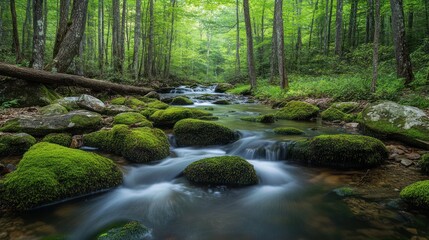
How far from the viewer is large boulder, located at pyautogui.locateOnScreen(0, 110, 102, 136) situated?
229 inches

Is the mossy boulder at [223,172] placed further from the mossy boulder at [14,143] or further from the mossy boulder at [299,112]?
the mossy boulder at [299,112]

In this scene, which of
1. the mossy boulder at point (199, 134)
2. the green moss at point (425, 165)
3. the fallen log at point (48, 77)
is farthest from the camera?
the fallen log at point (48, 77)

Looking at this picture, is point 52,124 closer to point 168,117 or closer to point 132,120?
point 132,120

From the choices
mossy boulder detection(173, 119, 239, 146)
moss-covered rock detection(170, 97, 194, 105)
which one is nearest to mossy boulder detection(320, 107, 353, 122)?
mossy boulder detection(173, 119, 239, 146)

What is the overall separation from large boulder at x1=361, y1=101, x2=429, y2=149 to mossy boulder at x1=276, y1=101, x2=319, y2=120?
2430 mm

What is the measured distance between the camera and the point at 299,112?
976 cm

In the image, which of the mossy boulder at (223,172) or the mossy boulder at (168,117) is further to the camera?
the mossy boulder at (168,117)

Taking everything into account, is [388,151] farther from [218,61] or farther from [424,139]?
[218,61]

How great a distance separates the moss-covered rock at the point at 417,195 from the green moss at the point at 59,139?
6121mm

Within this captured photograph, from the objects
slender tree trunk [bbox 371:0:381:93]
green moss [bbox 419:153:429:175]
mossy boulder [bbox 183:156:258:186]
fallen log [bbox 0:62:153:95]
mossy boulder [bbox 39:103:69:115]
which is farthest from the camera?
slender tree trunk [bbox 371:0:381:93]

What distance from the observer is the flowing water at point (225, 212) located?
10.5 ft

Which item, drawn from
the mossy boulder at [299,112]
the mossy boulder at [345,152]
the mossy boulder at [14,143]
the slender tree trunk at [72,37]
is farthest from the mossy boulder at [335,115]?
the slender tree trunk at [72,37]

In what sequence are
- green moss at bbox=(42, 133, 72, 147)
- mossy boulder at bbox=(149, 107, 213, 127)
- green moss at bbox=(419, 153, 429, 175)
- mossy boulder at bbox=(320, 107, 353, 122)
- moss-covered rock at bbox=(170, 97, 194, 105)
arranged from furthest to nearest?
moss-covered rock at bbox=(170, 97, 194, 105)
mossy boulder at bbox=(320, 107, 353, 122)
mossy boulder at bbox=(149, 107, 213, 127)
green moss at bbox=(42, 133, 72, 147)
green moss at bbox=(419, 153, 429, 175)

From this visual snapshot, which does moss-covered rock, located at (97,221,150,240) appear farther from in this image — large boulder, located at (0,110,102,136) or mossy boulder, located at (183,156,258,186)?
large boulder, located at (0,110,102,136)
